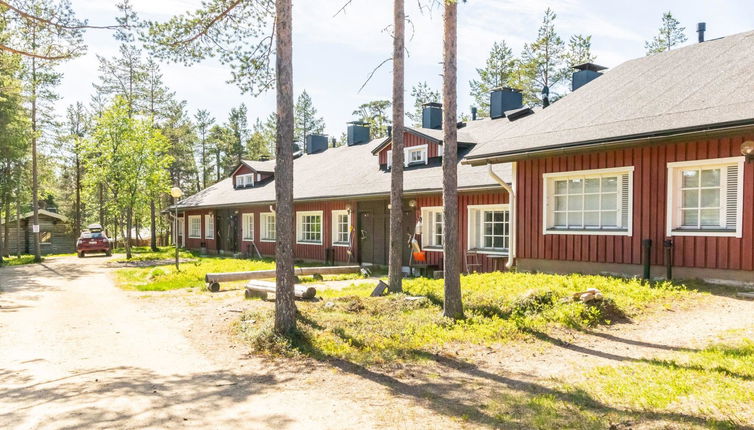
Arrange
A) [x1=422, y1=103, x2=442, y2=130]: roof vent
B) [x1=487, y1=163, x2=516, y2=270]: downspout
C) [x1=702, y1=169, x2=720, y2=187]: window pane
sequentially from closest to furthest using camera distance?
[x1=702, y1=169, x2=720, y2=187]: window pane
[x1=487, y1=163, x2=516, y2=270]: downspout
[x1=422, y1=103, x2=442, y2=130]: roof vent

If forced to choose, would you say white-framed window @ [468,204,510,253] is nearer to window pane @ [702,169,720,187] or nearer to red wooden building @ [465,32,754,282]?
red wooden building @ [465,32,754,282]

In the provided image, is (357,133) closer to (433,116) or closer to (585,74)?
(433,116)

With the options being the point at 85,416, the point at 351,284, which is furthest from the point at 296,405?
→ the point at 351,284

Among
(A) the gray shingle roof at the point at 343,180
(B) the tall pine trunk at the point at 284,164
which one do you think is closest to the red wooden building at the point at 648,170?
(A) the gray shingle roof at the point at 343,180

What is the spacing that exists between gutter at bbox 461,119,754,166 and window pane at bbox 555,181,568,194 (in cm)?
75

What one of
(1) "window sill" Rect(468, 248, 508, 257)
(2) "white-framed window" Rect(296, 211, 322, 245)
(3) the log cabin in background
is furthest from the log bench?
(2) "white-framed window" Rect(296, 211, 322, 245)

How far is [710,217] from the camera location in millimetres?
9367

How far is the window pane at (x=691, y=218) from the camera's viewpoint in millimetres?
9547

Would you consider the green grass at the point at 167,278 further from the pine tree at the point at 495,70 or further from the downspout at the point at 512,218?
the pine tree at the point at 495,70

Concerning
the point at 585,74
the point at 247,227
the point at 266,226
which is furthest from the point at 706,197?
the point at 247,227

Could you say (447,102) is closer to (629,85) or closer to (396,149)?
(396,149)

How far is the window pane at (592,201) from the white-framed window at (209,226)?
23.2 m

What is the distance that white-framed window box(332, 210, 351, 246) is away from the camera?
2008 centimetres

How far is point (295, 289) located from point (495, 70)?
28.6 metres
